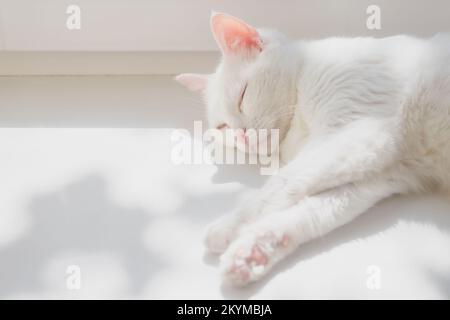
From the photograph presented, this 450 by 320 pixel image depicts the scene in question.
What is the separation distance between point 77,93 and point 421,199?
3.86 feet

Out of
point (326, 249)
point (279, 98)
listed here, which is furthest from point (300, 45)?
point (326, 249)

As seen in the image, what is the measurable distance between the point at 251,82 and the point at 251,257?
54cm

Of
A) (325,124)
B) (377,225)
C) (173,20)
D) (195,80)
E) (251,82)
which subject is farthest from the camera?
(173,20)

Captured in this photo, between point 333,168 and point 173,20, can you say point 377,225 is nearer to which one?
point 333,168

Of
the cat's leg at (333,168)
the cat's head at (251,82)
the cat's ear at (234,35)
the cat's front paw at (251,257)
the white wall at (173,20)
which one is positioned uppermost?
the white wall at (173,20)

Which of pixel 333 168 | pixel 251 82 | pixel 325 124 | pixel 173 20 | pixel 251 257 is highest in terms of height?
pixel 173 20

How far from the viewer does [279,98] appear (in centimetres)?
141

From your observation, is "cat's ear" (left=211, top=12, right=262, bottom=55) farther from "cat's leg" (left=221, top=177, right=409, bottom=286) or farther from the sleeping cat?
"cat's leg" (left=221, top=177, right=409, bottom=286)

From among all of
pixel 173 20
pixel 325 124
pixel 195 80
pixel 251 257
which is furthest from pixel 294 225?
pixel 173 20

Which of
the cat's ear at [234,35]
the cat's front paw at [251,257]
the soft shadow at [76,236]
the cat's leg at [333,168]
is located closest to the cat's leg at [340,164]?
the cat's leg at [333,168]

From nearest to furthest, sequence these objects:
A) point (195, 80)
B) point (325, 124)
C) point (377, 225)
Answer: point (377, 225), point (325, 124), point (195, 80)

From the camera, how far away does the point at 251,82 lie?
1436 mm

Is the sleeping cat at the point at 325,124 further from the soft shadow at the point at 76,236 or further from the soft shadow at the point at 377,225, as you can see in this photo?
the soft shadow at the point at 76,236

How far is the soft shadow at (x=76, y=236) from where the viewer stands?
112cm
